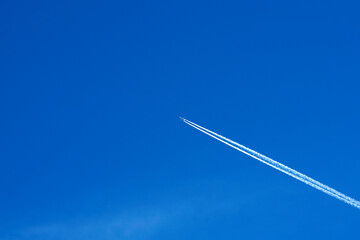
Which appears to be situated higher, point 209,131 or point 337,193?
point 209,131

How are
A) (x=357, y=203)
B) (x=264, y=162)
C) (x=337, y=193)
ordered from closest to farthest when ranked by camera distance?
(x=357, y=203), (x=337, y=193), (x=264, y=162)

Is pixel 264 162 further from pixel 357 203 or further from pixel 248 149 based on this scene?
pixel 357 203

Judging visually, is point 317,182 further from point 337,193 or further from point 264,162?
point 264,162

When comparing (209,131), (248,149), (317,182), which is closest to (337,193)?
(317,182)

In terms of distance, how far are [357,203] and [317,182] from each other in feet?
21.9

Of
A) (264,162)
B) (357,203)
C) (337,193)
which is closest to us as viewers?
(357,203)

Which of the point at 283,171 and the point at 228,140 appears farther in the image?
the point at 228,140

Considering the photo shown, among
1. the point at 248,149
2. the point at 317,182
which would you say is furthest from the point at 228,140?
the point at 317,182

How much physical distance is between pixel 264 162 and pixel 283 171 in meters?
2.72

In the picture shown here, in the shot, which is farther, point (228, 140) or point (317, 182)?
point (228, 140)

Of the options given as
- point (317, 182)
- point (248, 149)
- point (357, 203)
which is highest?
point (248, 149)

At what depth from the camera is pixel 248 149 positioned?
2586 inches

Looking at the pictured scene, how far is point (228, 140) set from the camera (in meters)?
67.6

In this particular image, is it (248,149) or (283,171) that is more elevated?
(248,149)
